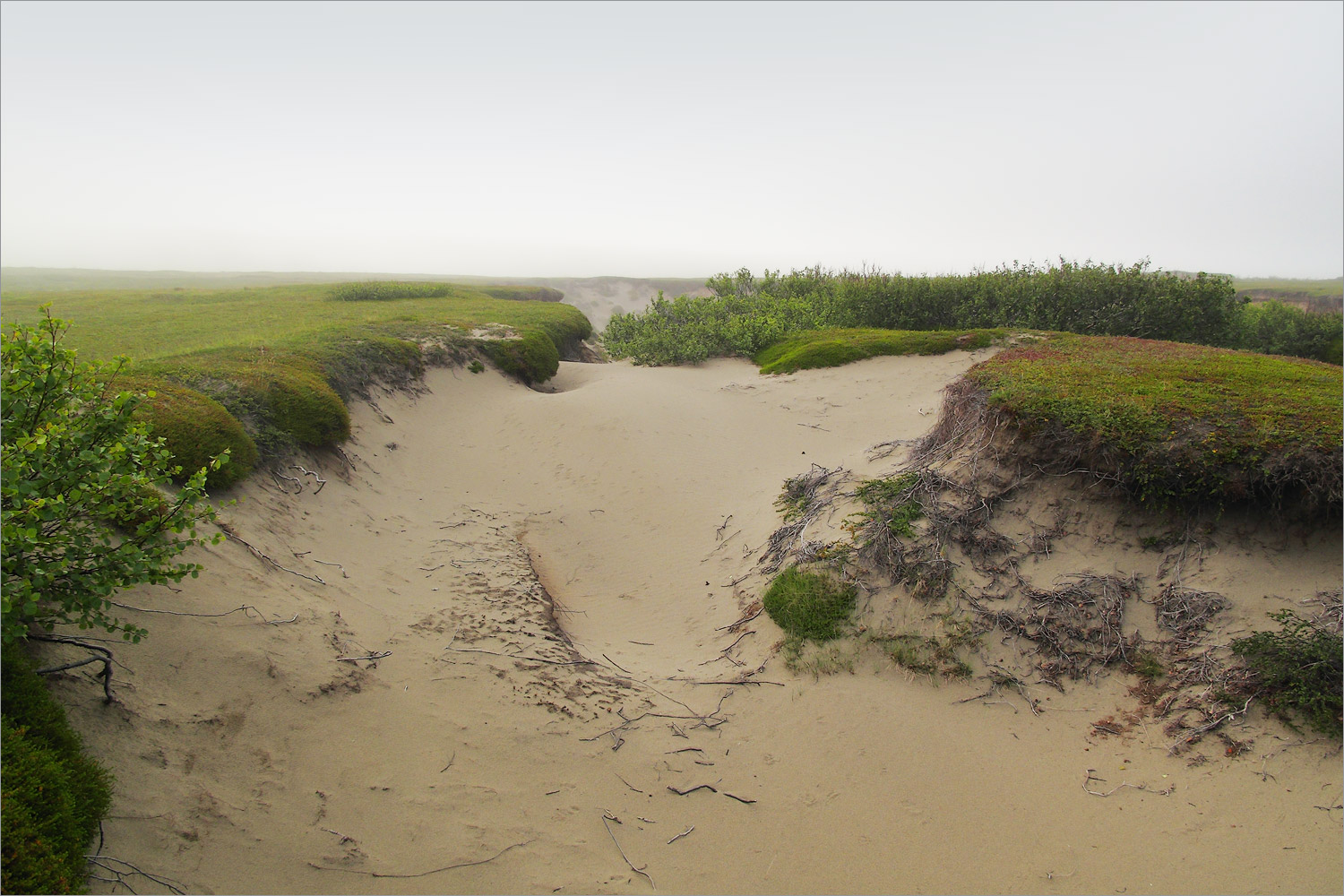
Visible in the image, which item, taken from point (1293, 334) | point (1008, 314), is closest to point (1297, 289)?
point (1293, 334)

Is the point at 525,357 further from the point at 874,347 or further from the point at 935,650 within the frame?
the point at 935,650

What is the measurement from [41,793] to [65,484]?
153 centimetres

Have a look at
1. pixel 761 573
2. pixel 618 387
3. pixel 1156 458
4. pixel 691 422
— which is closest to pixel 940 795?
pixel 761 573

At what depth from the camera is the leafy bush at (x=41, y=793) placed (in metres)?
2.72

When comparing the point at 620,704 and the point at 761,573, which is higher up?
the point at 761,573

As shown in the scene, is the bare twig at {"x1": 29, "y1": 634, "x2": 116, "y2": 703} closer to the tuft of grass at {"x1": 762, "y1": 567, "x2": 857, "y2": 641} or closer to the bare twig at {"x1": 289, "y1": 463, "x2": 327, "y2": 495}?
the bare twig at {"x1": 289, "y1": 463, "x2": 327, "y2": 495}

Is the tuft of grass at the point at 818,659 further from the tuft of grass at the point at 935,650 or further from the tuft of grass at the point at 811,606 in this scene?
the tuft of grass at the point at 935,650

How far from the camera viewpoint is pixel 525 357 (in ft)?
57.6

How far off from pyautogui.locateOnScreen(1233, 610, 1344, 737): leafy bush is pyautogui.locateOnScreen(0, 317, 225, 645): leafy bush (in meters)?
7.46

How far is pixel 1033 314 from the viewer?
20.2 meters

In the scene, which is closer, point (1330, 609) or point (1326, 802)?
point (1326, 802)

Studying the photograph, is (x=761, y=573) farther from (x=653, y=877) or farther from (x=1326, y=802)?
(x=1326, y=802)

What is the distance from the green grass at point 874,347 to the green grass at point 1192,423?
8.22 metres

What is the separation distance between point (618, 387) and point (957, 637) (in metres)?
10.8
